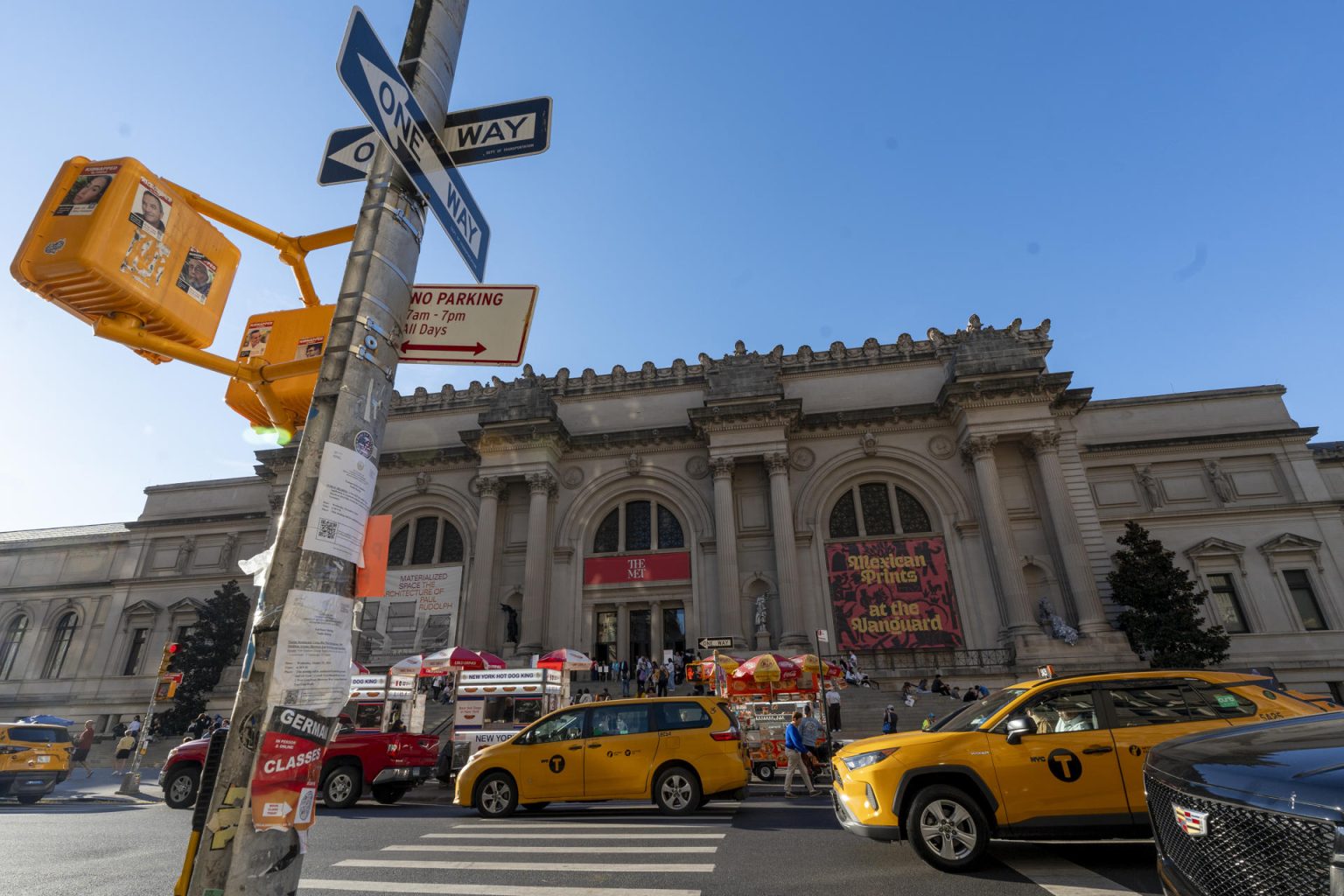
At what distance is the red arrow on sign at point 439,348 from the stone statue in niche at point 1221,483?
3763cm

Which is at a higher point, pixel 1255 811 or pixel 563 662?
pixel 563 662

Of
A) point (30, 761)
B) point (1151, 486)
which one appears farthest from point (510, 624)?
point (1151, 486)

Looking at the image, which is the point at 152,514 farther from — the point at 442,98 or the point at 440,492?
the point at 442,98

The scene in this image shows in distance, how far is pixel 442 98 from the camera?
3.40 m

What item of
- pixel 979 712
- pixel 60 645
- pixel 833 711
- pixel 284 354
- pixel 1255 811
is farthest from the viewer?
pixel 60 645

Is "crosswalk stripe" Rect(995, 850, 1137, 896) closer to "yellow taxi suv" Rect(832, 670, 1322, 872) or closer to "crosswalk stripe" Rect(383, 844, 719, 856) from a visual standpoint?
"yellow taxi suv" Rect(832, 670, 1322, 872)

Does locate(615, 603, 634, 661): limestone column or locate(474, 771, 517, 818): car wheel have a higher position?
locate(615, 603, 634, 661): limestone column

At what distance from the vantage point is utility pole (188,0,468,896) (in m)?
2.01

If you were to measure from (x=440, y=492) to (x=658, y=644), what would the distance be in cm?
1365

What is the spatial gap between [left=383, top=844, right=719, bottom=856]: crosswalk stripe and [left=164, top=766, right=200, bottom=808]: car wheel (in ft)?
24.4

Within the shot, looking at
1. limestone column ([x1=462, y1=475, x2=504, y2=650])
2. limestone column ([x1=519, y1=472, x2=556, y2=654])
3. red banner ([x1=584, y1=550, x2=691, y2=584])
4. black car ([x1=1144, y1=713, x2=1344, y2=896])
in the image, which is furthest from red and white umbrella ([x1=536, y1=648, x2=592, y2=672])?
black car ([x1=1144, y1=713, x2=1344, y2=896])

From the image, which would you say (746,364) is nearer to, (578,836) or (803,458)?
(803,458)

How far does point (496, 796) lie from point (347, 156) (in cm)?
1014

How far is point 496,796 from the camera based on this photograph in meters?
10.7
